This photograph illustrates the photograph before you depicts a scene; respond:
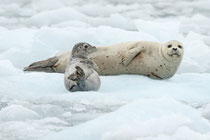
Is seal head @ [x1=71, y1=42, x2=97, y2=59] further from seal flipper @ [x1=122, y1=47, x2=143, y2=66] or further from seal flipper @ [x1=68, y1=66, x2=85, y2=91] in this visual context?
seal flipper @ [x1=122, y1=47, x2=143, y2=66]

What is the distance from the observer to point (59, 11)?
12141mm

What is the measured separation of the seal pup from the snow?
17 centimetres

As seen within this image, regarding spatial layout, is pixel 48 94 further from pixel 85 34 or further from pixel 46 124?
pixel 85 34

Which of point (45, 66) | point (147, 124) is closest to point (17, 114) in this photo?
point (147, 124)

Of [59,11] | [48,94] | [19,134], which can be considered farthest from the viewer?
[59,11]

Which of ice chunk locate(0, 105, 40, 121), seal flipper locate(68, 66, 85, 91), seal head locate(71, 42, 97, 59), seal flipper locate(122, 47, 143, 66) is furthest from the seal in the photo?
ice chunk locate(0, 105, 40, 121)

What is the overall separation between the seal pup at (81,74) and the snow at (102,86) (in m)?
0.17

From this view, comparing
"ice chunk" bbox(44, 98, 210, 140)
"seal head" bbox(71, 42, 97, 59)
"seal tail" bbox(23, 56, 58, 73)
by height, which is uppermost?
"seal head" bbox(71, 42, 97, 59)

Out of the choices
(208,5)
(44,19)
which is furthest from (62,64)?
(208,5)

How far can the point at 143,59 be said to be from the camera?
22.6ft

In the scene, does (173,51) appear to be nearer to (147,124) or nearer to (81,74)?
(81,74)

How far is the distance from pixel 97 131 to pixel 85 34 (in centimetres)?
628

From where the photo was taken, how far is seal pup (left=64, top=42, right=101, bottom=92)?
5.28 meters

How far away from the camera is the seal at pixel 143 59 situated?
6809mm
